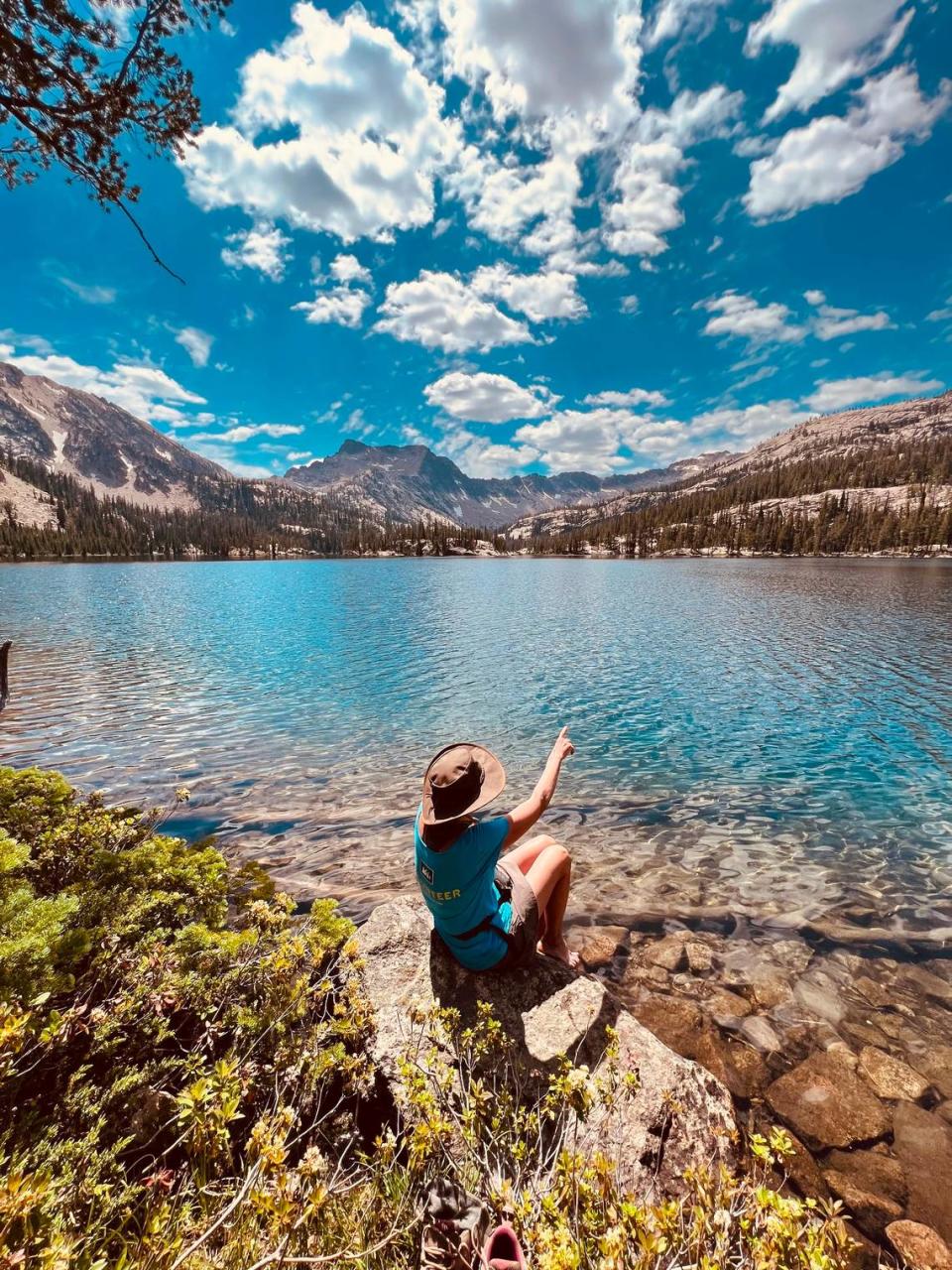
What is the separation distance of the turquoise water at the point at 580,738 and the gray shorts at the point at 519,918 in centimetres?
376

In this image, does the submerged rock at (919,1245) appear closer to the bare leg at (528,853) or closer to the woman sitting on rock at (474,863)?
the woman sitting on rock at (474,863)

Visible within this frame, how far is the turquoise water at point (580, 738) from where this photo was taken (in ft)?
33.3

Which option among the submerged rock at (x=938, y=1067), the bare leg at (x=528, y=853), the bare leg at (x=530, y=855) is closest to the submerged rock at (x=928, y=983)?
the submerged rock at (x=938, y=1067)

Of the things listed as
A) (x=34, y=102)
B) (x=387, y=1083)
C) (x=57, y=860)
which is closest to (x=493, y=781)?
(x=387, y=1083)

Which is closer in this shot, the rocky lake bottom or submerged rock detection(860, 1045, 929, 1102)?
submerged rock detection(860, 1045, 929, 1102)

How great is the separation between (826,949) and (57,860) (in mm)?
10467

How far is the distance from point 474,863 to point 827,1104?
471cm

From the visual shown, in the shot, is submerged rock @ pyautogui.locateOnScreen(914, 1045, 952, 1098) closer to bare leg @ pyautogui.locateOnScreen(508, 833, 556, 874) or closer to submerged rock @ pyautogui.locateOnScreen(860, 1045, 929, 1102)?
submerged rock @ pyautogui.locateOnScreen(860, 1045, 929, 1102)

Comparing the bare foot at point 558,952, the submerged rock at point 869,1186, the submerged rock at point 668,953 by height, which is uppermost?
the bare foot at point 558,952

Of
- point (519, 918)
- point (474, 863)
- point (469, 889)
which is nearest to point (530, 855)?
point (519, 918)

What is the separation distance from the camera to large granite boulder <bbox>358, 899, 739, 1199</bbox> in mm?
4082

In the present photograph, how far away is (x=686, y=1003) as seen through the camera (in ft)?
22.2

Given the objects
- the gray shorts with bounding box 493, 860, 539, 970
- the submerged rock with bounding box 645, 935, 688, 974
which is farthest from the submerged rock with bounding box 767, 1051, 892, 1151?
the gray shorts with bounding box 493, 860, 539, 970

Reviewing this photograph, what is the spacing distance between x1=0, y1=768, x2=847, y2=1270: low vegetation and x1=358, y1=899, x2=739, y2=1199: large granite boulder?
7.6 inches
